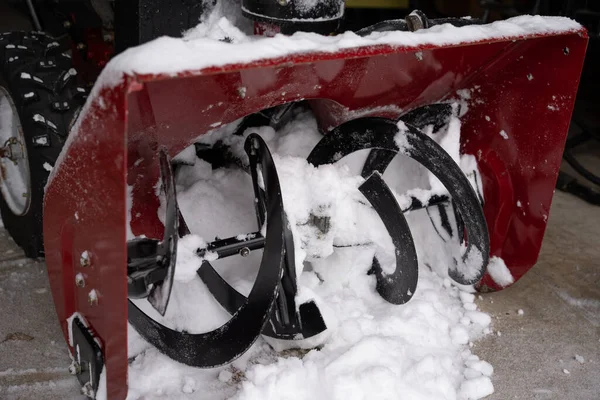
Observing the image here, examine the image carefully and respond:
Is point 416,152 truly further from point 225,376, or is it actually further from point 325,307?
point 225,376

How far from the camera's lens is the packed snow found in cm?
142

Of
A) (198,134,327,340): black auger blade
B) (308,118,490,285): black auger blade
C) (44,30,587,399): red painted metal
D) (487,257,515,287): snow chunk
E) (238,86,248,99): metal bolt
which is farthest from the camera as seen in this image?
(487,257,515,287): snow chunk

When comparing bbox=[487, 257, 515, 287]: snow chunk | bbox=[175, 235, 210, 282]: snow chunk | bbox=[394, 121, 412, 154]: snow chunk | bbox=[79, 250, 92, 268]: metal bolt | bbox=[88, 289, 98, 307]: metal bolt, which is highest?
bbox=[394, 121, 412, 154]: snow chunk

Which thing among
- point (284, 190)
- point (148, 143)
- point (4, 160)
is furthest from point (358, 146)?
point (4, 160)

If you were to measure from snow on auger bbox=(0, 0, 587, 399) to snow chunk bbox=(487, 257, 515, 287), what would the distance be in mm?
21

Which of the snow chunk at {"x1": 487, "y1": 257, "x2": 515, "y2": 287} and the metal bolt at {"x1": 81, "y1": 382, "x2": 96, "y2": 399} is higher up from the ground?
the metal bolt at {"x1": 81, "y1": 382, "x2": 96, "y2": 399}

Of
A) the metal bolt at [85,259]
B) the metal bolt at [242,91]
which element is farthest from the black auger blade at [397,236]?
the metal bolt at [85,259]

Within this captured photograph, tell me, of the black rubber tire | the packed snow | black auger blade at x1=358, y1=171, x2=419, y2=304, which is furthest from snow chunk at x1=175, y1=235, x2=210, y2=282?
the black rubber tire

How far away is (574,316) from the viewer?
1841 mm

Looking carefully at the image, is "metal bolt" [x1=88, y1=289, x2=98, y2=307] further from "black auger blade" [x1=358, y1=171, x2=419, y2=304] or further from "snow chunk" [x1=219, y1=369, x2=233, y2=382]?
"black auger blade" [x1=358, y1=171, x2=419, y2=304]

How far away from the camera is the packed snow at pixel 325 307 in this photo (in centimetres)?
142

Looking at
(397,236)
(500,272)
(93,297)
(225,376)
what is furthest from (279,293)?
(500,272)

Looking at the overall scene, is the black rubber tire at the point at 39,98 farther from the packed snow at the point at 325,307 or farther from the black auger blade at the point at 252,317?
the black auger blade at the point at 252,317

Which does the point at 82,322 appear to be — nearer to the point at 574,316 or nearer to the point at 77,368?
the point at 77,368
